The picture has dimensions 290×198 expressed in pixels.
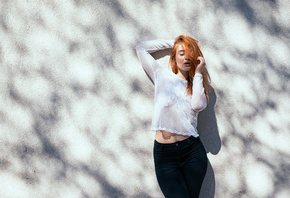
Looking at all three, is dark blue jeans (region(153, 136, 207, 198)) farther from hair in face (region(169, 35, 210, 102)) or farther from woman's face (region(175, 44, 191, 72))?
woman's face (region(175, 44, 191, 72))

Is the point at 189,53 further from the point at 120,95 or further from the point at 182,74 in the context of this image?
the point at 120,95

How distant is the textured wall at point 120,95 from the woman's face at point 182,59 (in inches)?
10.2

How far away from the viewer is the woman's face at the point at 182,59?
2.62 metres

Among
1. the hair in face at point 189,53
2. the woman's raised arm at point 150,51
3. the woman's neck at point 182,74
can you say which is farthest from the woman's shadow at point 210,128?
the woman's raised arm at point 150,51

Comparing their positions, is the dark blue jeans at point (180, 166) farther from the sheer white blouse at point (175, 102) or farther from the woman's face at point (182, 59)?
the woman's face at point (182, 59)

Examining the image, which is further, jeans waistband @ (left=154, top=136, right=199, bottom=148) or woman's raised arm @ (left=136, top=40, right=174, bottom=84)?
woman's raised arm @ (left=136, top=40, right=174, bottom=84)

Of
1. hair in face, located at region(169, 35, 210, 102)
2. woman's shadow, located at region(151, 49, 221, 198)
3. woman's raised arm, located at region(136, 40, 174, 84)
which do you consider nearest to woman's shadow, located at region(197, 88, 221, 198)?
woman's shadow, located at region(151, 49, 221, 198)

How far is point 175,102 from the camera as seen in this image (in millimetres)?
2648

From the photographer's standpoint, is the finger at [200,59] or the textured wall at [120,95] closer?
the finger at [200,59]

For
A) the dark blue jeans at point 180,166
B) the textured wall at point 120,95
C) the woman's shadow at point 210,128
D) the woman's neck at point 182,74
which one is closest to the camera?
the dark blue jeans at point 180,166

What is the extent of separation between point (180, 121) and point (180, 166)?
386 mm

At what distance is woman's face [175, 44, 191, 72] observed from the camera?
262cm

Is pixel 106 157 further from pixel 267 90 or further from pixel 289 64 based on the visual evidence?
pixel 289 64

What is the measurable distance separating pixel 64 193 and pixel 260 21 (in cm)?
252
